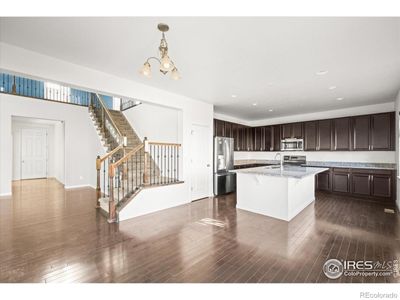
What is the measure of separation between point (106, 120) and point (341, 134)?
7.76 metres

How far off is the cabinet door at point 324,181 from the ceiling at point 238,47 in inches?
109

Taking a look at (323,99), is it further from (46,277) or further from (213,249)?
(46,277)

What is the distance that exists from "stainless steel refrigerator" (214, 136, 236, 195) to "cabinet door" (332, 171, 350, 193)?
3074 millimetres

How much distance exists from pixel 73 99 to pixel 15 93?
1813 millimetres

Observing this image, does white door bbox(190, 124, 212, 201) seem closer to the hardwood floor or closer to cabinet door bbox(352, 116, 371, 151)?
the hardwood floor

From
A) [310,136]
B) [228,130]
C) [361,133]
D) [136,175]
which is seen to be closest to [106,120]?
[136,175]

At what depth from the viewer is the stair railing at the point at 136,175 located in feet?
12.6

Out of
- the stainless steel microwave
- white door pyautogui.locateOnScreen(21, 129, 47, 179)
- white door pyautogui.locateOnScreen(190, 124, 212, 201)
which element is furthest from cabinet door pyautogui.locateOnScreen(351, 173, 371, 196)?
white door pyautogui.locateOnScreen(21, 129, 47, 179)

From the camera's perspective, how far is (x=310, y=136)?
21.4ft

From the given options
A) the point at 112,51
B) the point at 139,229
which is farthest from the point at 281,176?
the point at 112,51

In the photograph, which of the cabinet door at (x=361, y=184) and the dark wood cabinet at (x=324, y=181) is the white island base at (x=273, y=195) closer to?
the dark wood cabinet at (x=324, y=181)

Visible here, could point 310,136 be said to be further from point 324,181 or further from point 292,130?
point 324,181

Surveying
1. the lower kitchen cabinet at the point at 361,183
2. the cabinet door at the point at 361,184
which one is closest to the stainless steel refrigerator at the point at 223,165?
the lower kitchen cabinet at the point at 361,183

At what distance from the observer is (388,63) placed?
3031 millimetres
